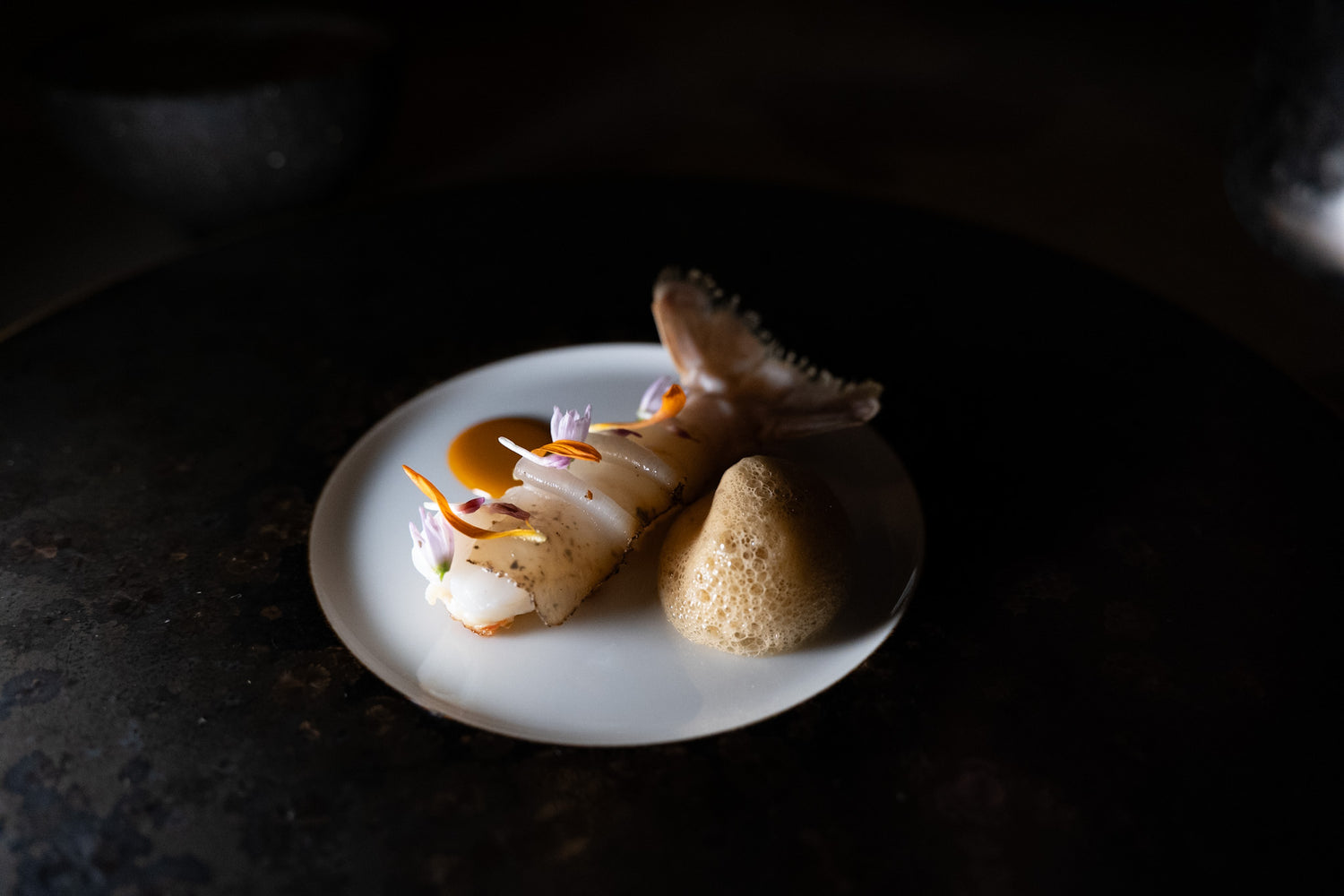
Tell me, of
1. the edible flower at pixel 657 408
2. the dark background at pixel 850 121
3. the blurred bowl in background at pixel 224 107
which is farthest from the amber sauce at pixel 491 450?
the dark background at pixel 850 121

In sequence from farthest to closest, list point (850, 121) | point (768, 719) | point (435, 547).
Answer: point (850, 121), point (435, 547), point (768, 719)

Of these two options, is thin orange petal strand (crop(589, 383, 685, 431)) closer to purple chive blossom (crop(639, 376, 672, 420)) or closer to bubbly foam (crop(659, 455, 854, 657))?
purple chive blossom (crop(639, 376, 672, 420))

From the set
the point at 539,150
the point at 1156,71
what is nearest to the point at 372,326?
the point at 539,150

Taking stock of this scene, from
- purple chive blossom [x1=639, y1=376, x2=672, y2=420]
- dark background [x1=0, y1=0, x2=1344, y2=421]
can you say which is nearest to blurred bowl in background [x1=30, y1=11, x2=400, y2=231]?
dark background [x1=0, y1=0, x2=1344, y2=421]

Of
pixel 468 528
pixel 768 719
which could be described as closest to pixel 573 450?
pixel 468 528

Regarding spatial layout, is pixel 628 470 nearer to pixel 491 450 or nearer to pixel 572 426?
pixel 572 426

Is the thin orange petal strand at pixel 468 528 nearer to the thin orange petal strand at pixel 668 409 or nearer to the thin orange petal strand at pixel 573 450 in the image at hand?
the thin orange petal strand at pixel 573 450
